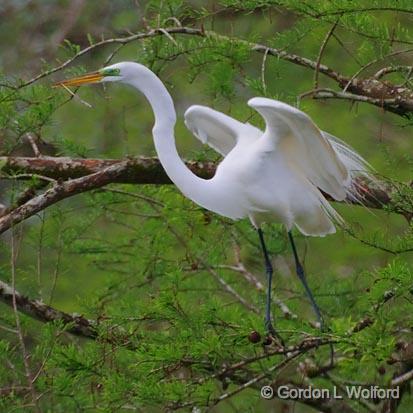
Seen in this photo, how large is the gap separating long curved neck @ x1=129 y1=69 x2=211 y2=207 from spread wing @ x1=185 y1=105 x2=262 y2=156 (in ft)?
0.80

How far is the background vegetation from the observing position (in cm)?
258

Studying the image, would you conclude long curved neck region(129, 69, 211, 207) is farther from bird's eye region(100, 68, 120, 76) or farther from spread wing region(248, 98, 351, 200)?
spread wing region(248, 98, 351, 200)

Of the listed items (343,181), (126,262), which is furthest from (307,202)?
(126,262)

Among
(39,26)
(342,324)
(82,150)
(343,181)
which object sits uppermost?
(39,26)

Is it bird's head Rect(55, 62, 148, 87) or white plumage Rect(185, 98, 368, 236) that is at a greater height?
bird's head Rect(55, 62, 148, 87)

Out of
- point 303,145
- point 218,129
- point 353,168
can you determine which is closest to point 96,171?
point 218,129

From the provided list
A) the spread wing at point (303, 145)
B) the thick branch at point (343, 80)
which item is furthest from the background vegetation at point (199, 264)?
the spread wing at point (303, 145)

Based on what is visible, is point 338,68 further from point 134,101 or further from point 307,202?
point 307,202

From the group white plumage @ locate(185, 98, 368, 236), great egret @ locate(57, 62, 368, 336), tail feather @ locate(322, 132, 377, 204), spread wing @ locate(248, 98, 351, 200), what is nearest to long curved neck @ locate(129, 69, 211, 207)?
great egret @ locate(57, 62, 368, 336)

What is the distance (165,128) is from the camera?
2938 mm

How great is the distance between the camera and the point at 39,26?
213 inches

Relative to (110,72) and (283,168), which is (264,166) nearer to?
(283,168)

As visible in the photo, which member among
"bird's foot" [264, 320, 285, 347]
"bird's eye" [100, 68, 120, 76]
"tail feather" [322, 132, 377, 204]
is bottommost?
"bird's foot" [264, 320, 285, 347]

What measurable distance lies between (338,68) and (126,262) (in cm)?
169
